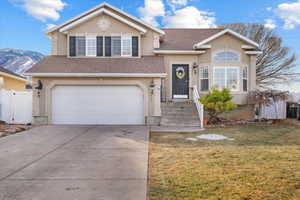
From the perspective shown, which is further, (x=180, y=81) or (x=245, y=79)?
(x=180, y=81)

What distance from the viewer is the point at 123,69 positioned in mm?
11609

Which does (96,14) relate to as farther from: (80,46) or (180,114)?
(180,114)

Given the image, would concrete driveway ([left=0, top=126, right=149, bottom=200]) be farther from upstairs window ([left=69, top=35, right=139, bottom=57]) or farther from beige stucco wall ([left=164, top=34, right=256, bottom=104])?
beige stucco wall ([left=164, top=34, right=256, bottom=104])

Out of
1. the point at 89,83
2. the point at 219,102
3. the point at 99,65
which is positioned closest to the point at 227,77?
the point at 219,102

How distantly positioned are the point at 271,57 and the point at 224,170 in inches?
868

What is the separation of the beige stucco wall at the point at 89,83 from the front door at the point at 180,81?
2.33m

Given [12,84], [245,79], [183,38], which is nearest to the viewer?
[245,79]

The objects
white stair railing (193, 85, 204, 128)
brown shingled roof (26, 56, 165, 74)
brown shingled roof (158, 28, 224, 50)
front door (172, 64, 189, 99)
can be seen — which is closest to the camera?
white stair railing (193, 85, 204, 128)

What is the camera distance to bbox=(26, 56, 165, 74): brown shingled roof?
11477mm

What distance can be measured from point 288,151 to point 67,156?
6.55m

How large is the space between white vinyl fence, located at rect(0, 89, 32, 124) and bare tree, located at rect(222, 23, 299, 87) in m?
22.2

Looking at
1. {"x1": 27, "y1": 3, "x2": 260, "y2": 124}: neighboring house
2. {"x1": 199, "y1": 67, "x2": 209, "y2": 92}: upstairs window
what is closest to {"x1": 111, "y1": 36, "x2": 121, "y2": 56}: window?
{"x1": 27, "y1": 3, "x2": 260, "y2": 124}: neighboring house

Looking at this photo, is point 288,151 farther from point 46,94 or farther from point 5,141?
point 46,94

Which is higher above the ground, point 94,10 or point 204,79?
point 94,10
